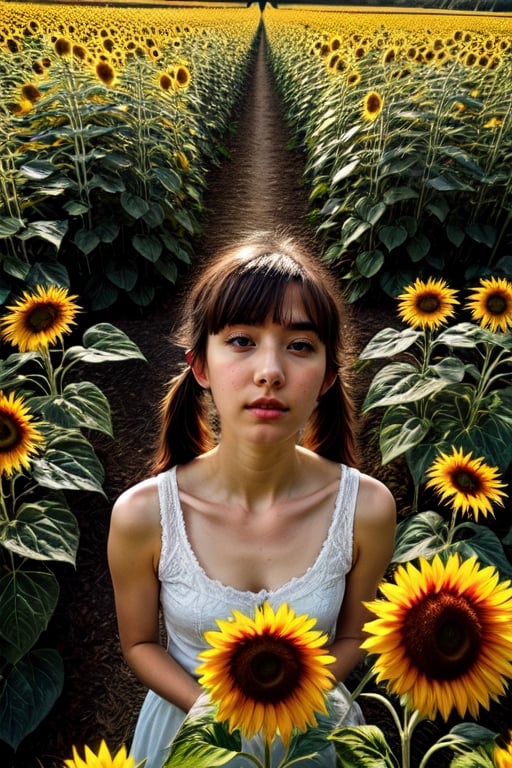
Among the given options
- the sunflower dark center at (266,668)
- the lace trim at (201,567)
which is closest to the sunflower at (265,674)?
the sunflower dark center at (266,668)

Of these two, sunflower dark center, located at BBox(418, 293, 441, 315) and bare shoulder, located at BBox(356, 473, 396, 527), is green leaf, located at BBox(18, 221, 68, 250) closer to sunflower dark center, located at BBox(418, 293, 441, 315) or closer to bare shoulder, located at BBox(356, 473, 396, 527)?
sunflower dark center, located at BBox(418, 293, 441, 315)

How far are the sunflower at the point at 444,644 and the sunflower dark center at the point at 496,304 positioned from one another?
201cm

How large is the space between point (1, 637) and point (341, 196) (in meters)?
4.88

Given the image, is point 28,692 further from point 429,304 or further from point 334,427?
point 429,304

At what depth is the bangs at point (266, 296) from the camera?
48.7 inches

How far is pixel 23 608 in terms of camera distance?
2.02m

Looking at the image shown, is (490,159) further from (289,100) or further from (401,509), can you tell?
(289,100)

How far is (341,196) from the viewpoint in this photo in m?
5.89

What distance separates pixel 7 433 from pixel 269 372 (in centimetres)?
93

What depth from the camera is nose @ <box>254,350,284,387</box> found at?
1132 millimetres

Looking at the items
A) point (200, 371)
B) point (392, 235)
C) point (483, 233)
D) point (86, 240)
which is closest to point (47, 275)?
point (86, 240)

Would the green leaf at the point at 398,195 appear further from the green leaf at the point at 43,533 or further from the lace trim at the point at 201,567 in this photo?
the lace trim at the point at 201,567

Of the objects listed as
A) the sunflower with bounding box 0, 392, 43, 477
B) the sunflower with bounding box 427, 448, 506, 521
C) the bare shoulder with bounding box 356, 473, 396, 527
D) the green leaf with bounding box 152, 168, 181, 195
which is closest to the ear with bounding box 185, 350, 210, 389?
the bare shoulder with bounding box 356, 473, 396, 527

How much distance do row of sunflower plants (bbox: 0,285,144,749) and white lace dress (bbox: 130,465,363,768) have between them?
1.91 feet
